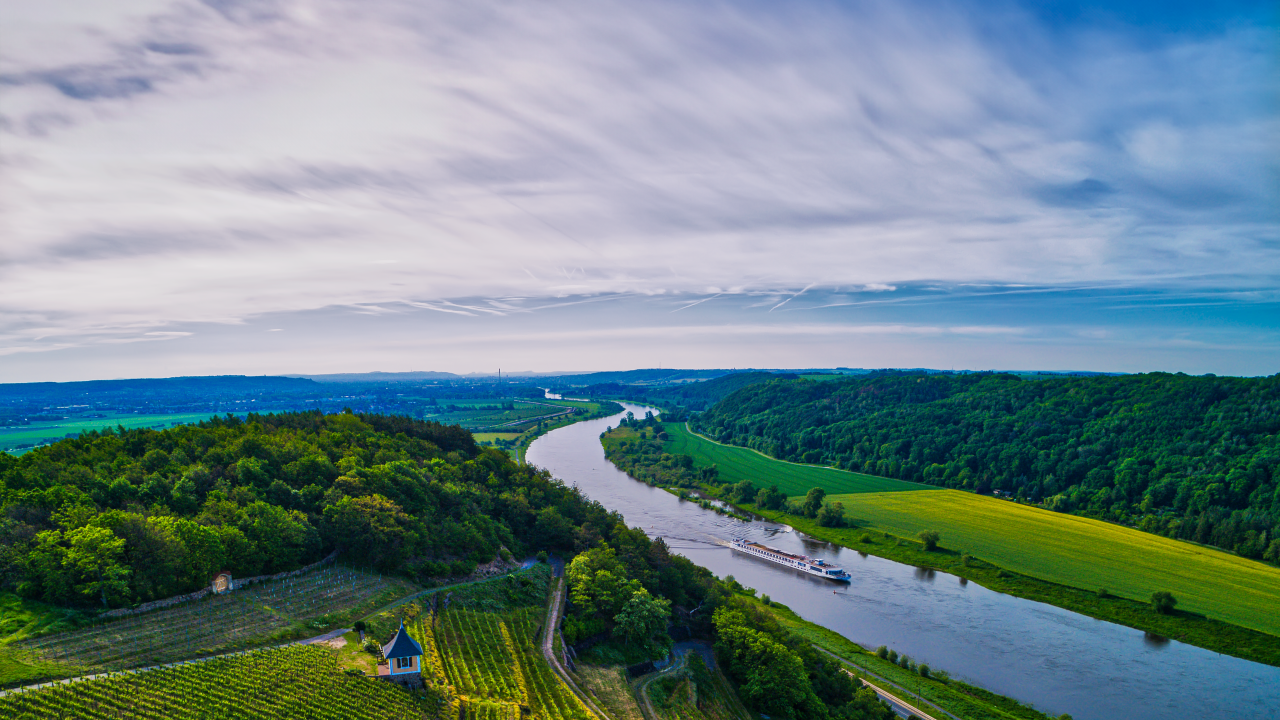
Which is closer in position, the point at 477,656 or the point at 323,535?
the point at 477,656

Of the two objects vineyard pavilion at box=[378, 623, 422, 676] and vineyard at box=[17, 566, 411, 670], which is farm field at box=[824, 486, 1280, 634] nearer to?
vineyard at box=[17, 566, 411, 670]

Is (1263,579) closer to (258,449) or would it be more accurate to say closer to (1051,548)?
(1051,548)

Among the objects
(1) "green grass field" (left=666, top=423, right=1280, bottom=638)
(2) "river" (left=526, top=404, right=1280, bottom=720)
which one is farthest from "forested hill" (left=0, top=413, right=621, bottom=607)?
(1) "green grass field" (left=666, top=423, right=1280, bottom=638)

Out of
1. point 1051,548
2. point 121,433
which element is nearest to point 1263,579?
point 1051,548

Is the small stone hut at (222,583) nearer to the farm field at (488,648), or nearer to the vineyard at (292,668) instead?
the vineyard at (292,668)

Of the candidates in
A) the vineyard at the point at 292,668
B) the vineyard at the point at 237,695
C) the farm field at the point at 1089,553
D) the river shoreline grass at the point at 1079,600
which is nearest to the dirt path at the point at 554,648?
the vineyard at the point at 292,668

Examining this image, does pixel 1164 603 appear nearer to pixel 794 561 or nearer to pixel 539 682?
pixel 794 561

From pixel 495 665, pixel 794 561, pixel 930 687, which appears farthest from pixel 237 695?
pixel 794 561
